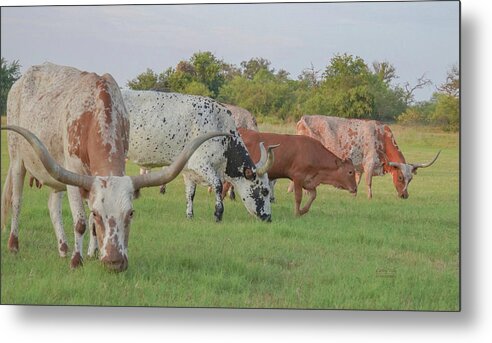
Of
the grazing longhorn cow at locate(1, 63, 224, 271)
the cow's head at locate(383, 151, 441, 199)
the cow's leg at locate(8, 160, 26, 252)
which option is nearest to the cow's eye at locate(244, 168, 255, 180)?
the cow's head at locate(383, 151, 441, 199)

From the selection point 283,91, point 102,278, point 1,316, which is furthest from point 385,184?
point 1,316

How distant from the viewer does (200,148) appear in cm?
575

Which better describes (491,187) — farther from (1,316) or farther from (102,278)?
(1,316)

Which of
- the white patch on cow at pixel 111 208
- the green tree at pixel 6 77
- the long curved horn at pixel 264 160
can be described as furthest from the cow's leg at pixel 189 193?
the green tree at pixel 6 77

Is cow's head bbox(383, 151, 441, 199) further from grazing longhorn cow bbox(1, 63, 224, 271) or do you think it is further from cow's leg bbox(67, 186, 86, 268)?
cow's leg bbox(67, 186, 86, 268)

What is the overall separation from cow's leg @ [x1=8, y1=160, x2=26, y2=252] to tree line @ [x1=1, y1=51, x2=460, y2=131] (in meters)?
0.35

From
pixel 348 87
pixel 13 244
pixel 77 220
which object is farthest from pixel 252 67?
pixel 13 244

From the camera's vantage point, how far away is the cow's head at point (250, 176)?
18.1 feet

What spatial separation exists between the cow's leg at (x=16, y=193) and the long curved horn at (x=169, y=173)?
3.85ft

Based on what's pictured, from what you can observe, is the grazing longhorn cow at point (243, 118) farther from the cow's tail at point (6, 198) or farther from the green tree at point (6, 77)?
the cow's tail at point (6, 198)

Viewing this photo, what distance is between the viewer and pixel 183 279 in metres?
4.75

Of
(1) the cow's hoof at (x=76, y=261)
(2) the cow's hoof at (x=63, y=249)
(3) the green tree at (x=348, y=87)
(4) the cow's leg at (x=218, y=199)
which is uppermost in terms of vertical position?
(3) the green tree at (x=348, y=87)

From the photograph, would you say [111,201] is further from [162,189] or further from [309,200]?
[309,200]

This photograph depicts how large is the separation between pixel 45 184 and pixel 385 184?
78.3 inches
